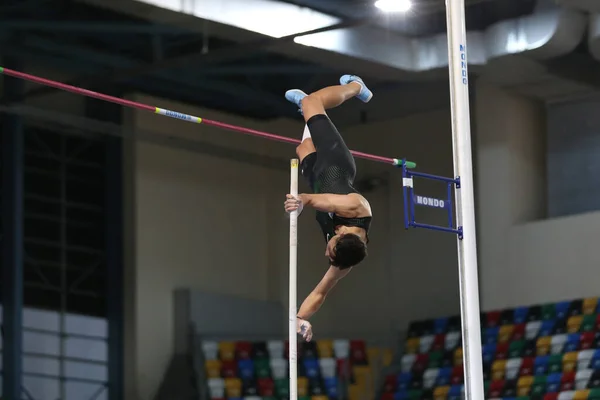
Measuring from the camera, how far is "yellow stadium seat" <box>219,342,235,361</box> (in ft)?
53.4

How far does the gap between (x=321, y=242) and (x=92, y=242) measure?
11.0 feet

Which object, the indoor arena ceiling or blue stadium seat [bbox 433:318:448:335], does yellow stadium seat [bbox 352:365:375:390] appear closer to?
blue stadium seat [bbox 433:318:448:335]

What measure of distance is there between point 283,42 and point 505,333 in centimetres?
478

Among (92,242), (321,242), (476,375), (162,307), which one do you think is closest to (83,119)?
(92,242)

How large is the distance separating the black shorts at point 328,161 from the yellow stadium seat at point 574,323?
27.0 ft

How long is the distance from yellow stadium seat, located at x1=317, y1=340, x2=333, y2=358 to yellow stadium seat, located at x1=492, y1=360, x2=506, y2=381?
91.1 inches

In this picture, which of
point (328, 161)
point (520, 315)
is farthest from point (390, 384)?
point (328, 161)

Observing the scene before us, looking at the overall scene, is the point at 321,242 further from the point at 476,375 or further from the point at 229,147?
the point at 476,375

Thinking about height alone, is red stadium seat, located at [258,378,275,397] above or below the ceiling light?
below

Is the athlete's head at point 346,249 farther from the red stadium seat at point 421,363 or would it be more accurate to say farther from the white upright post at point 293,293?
the red stadium seat at point 421,363

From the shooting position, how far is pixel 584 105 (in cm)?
1595

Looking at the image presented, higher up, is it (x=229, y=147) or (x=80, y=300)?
(x=229, y=147)

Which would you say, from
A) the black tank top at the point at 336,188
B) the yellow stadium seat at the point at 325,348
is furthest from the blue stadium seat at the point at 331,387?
the black tank top at the point at 336,188

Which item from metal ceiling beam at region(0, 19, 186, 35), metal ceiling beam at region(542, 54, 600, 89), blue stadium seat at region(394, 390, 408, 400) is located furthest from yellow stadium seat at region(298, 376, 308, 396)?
metal ceiling beam at region(542, 54, 600, 89)
